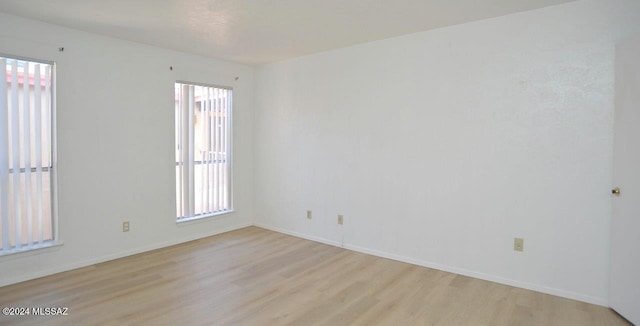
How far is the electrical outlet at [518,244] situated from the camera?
10.0 feet

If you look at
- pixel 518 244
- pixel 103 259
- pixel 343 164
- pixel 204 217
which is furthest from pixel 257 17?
pixel 518 244

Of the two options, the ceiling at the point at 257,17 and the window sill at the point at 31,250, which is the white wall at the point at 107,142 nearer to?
the window sill at the point at 31,250

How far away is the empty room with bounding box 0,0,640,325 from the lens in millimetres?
2676

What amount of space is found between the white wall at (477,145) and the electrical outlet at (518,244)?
0.12 feet

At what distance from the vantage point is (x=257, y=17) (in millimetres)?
3092

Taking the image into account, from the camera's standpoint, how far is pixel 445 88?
3.42 m

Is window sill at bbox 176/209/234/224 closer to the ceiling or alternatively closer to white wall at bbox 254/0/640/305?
white wall at bbox 254/0/640/305

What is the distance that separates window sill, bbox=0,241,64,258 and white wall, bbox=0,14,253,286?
2 centimetres

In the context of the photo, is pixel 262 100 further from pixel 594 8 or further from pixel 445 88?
pixel 594 8

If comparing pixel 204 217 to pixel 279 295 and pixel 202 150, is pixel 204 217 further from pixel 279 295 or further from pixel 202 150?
pixel 279 295

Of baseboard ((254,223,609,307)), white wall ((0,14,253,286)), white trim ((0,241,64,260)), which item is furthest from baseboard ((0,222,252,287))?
baseboard ((254,223,609,307))

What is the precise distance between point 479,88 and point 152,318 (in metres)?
3.29

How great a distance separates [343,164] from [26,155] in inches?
123

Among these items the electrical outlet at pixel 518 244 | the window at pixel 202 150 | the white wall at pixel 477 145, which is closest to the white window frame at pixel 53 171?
the window at pixel 202 150
